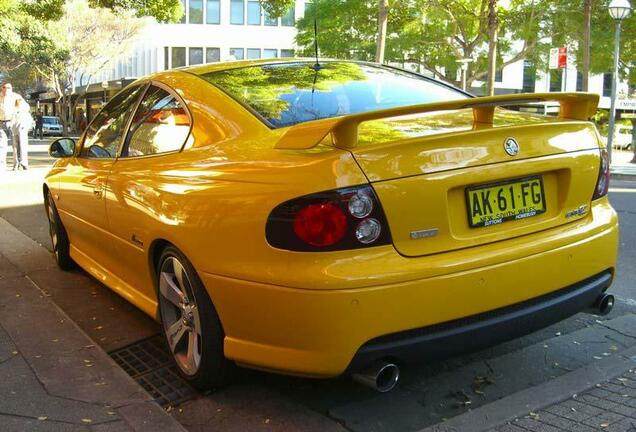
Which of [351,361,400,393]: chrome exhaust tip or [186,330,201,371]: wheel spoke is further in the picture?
[186,330,201,371]: wheel spoke

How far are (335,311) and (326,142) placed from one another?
27.2 inches

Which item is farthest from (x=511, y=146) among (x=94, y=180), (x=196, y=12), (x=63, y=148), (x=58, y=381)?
(x=196, y=12)

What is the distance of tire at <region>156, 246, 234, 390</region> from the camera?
298cm

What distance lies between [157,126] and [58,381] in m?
1.47

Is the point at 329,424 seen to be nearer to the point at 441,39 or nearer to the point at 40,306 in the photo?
the point at 40,306

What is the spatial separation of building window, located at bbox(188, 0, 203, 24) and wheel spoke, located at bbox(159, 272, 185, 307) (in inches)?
1962

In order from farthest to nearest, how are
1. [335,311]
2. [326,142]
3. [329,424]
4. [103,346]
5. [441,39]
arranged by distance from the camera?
[441,39] → [103,346] → [329,424] → [326,142] → [335,311]

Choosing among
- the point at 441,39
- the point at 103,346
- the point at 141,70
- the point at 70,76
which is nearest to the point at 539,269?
the point at 103,346

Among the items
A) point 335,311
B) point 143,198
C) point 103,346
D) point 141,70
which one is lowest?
point 103,346

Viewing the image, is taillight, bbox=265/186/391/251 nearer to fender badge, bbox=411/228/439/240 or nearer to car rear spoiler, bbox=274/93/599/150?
fender badge, bbox=411/228/439/240

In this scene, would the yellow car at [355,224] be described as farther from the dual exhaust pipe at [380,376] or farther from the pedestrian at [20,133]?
the pedestrian at [20,133]

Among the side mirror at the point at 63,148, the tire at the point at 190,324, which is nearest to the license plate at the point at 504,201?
the tire at the point at 190,324

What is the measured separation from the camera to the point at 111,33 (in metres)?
45.8

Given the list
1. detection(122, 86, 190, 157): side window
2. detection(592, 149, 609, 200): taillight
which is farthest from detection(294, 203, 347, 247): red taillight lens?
detection(592, 149, 609, 200): taillight
